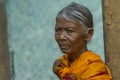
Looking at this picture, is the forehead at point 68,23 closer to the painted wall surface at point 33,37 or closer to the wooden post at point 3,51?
the painted wall surface at point 33,37

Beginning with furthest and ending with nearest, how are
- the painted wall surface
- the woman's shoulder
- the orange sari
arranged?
the painted wall surface
the woman's shoulder
the orange sari

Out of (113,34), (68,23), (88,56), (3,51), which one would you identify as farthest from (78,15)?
(3,51)

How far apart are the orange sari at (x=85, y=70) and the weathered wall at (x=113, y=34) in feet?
6.34

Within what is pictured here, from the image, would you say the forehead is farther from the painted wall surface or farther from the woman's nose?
the painted wall surface

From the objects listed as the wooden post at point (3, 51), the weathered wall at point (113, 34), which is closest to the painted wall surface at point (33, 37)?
the wooden post at point (3, 51)

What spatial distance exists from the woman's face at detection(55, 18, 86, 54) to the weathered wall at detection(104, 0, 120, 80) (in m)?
1.97

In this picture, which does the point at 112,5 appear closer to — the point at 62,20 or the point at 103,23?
the point at 103,23

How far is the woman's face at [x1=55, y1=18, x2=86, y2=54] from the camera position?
3.40 m

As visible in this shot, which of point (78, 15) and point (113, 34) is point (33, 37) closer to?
point (113, 34)

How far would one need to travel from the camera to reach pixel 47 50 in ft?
19.1

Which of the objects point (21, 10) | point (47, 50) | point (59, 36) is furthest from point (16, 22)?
point (59, 36)

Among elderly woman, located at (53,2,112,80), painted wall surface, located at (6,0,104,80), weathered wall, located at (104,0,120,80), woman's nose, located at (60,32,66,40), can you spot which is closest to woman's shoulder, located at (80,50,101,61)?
elderly woman, located at (53,2,112,80)

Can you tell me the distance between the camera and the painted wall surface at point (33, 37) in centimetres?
577

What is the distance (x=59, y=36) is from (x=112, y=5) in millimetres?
2047
